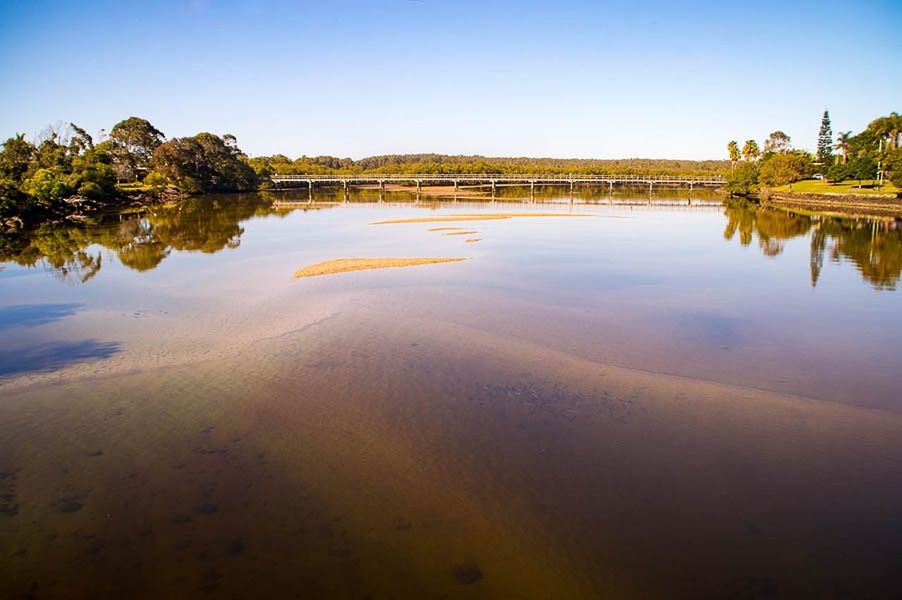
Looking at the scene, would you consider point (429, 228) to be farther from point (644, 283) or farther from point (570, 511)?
point (570, 511)

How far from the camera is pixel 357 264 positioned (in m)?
24.6

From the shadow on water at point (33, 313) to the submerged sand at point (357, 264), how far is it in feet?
25.5

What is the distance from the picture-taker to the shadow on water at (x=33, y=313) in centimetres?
1580

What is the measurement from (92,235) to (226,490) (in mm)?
36324

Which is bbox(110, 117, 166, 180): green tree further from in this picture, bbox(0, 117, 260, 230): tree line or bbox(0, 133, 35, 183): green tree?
bbox(0, 133, 35, 183): green tree

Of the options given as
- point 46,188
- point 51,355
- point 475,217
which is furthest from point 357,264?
point 46,188

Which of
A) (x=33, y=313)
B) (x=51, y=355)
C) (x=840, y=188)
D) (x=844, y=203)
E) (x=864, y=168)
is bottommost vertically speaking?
(x=51, y=355)

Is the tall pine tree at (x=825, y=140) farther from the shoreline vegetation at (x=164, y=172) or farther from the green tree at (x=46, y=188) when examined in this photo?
the green tree at (x=46, y=188)

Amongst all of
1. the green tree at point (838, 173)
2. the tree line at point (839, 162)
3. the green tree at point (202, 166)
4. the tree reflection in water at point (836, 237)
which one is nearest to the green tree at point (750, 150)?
the tree line at point (839, 162)

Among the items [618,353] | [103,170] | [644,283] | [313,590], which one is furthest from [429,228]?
[103,170]

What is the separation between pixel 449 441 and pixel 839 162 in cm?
10215

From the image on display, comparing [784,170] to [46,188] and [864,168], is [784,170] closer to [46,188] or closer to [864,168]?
[864,168]

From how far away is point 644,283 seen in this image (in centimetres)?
2130

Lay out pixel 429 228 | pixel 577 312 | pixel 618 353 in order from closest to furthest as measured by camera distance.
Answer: pixel 618 353 → pixel 577 312 → pixel 429 228
